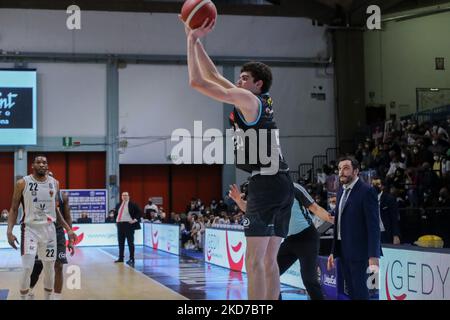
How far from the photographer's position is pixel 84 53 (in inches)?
1172

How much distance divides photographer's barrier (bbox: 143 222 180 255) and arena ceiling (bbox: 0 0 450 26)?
9.99 metres

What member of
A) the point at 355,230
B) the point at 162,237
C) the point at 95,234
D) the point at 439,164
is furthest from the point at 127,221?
the point at 355,230

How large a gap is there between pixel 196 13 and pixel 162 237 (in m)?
18.5

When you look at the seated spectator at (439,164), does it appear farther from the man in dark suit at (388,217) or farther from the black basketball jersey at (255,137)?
the black basketball jersey at (255,137)

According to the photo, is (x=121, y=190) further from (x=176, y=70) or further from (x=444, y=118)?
(x=444, y=118)

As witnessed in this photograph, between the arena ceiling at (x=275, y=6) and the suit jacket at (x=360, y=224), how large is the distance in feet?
74.9

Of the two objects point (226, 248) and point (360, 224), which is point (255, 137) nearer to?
point (360, 224)

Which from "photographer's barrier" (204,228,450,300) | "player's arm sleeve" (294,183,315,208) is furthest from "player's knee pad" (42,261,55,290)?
"photographer's barrier" (204,228,450,300)

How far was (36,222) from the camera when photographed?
27.8 feet

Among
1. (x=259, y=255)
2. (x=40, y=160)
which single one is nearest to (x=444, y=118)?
(x=40, y=160)

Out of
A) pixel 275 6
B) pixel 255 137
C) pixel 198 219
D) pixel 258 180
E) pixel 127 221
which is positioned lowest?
pixel 198 219

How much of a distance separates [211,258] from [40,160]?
9056 mm
